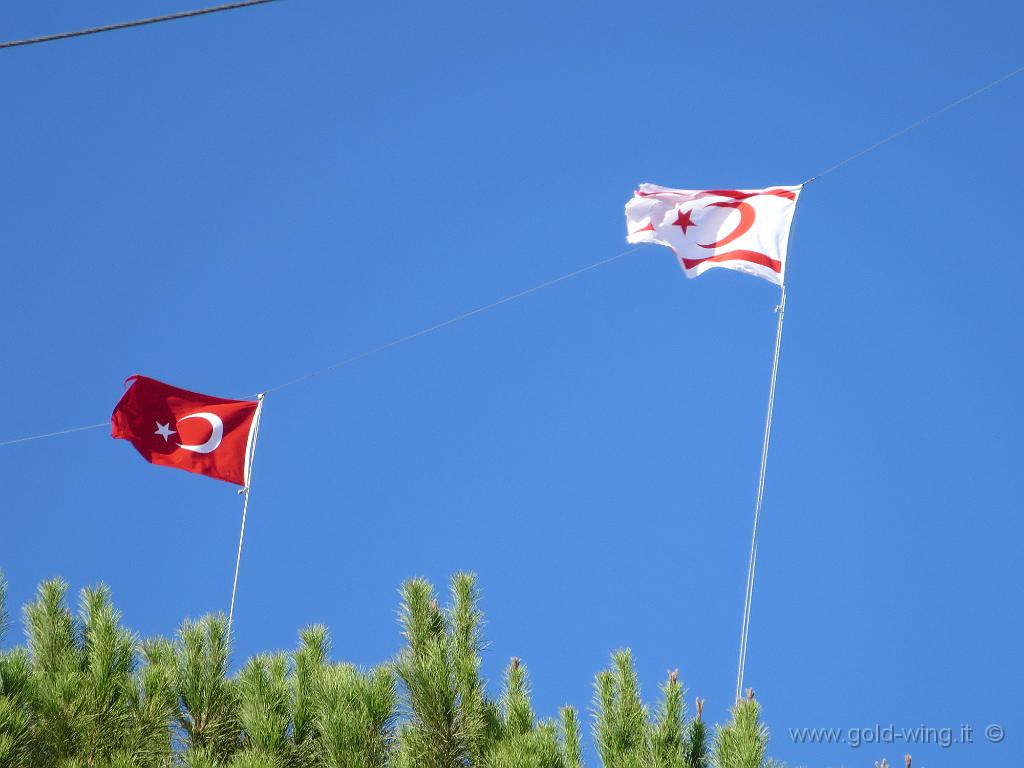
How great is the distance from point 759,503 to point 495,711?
8.42ft

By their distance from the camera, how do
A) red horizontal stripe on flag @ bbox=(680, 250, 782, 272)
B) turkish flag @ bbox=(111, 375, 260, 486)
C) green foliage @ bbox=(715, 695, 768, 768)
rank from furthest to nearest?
turkish flag @ bbox=(111, 375, 260, 486), red horizontal stripe on flag @ bbox=(680, 250, 782, 272), green foliage @ bbox=(715, 695, 768, 768)

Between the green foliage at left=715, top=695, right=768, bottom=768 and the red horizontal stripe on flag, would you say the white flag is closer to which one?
the red horizontal stripe on flag

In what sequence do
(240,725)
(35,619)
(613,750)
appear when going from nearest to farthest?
1. (613,750)
2. (240,725)
3. (35,619)

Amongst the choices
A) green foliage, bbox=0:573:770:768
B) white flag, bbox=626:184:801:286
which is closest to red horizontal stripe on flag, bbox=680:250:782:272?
white flag, bbox=626:184:801:286

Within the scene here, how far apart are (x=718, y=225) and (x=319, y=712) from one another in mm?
6779

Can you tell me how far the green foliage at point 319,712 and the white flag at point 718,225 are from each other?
4765 mm

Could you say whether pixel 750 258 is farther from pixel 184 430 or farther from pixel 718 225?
pixel 184 430

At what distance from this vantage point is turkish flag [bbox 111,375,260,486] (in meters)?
15.3

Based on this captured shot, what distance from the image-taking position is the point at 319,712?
9.98 meters

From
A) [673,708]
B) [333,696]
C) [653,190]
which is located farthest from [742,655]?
[653,190]

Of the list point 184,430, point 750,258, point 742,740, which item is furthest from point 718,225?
point 742,740

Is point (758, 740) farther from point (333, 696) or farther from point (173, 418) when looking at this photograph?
point (173, 418)

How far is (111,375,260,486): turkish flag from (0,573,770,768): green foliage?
168 inches

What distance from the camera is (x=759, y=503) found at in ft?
37.4
